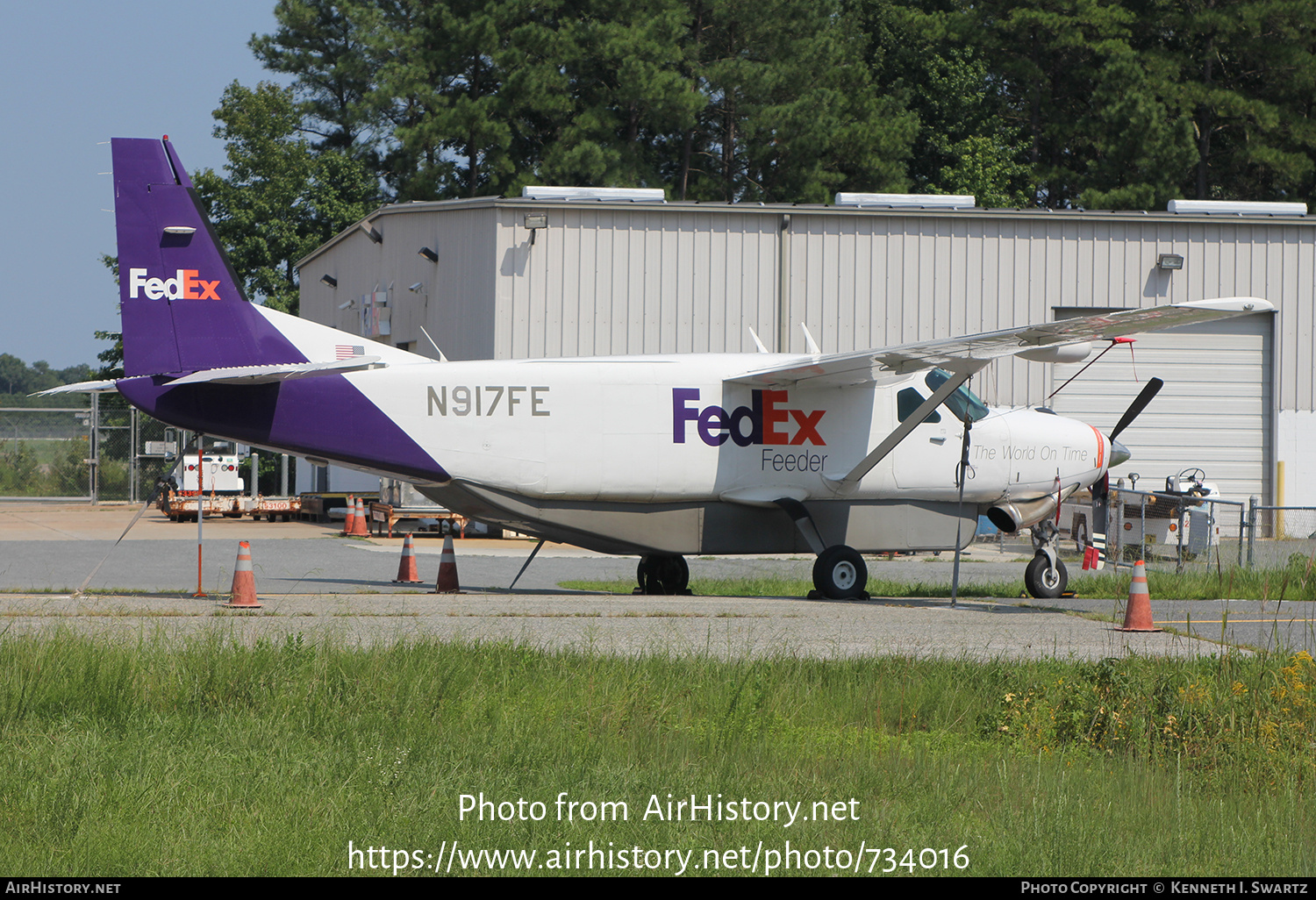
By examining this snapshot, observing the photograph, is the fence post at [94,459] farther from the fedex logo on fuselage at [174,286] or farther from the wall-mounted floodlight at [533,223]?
the fedex logo on fuselage at [174,286]

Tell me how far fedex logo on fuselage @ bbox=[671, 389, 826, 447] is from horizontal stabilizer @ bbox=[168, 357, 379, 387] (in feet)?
12.3

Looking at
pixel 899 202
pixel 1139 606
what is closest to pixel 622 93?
pixel 899 202

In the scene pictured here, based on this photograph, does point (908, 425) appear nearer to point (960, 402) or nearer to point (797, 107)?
point (960, 402)

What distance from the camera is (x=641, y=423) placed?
15250mm

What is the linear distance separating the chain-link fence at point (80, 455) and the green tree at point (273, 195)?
8.03 metres

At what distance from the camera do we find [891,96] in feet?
168

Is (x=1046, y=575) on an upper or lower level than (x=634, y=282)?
lower

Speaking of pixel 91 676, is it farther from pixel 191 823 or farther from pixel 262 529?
pixel 262 529

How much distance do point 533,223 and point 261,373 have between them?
14515 mm

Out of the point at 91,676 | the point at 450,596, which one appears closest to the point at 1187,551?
the point at 450,596

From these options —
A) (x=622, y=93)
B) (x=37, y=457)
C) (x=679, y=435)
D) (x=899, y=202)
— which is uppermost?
(x=622, y=93)

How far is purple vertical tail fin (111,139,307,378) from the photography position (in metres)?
13.6

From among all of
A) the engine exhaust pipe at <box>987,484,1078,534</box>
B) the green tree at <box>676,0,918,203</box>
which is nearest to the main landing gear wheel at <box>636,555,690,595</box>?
the engine exhaust pipe at <box>987,484,1078,534</box>
